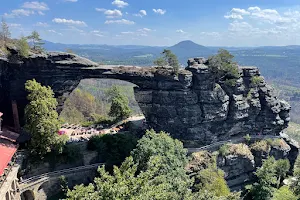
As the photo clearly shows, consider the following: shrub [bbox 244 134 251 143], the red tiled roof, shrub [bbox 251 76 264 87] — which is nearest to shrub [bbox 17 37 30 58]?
the red tiled roof

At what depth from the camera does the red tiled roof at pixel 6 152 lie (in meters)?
26.7

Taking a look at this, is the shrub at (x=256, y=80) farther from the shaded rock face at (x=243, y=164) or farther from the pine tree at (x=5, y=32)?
the pine tree at (x=5, y=32)

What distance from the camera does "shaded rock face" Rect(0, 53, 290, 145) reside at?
37719mm

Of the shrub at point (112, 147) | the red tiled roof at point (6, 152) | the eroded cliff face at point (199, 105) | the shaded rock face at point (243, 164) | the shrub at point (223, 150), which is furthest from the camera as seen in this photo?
the shaded rock face at point (243, 164)

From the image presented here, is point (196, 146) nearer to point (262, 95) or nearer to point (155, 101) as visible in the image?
point (155, 101)

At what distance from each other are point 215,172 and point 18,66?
2998 centimetres

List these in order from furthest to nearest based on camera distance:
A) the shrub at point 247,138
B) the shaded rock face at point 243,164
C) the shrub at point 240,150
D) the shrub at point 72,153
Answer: the shrub at point 247,138
the shrub at point 240,150
the shaded rock face at point 243,164
the shrub at point 72,153

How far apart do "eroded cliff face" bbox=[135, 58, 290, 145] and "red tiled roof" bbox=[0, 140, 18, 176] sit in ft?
60.5

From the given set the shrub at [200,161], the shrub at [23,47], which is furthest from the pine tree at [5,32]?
the shrub at [200,161]

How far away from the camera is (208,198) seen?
24750 millimetres

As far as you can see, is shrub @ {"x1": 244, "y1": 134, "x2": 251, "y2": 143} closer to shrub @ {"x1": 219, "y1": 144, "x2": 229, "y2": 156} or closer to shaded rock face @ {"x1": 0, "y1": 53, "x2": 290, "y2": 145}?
shaded rock face @ {"x1": 0, "y1": 53, "x2": 290, "y2": 145}

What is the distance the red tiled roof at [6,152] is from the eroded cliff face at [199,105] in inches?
726

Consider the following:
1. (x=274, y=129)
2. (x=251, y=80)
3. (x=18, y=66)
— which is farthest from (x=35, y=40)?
(x=274, y=129)

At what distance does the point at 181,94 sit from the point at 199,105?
11.5 ft
